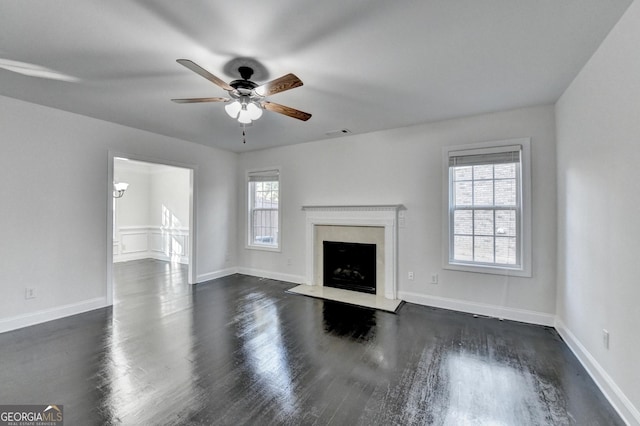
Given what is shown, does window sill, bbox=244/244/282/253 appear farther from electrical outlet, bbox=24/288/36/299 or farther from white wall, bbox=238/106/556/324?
electrical outlet, bbox=24/288/36/299

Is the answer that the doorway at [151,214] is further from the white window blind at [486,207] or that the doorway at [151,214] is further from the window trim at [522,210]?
the white window blind at [486,207]

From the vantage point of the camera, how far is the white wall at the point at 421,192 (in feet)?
10.8

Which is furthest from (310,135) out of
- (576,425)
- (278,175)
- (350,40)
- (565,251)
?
(576,425)

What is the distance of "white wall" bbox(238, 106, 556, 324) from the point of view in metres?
3.29

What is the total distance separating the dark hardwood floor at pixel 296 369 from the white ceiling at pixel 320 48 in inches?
103

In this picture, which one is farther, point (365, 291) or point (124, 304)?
point (365, 291)

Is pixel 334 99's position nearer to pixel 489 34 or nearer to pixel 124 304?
pixel 489 34

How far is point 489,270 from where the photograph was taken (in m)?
3.54

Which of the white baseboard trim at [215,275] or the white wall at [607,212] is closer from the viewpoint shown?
the white wall at [607,212]

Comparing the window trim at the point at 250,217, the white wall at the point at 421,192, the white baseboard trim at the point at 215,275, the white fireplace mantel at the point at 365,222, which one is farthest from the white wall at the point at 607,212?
the white baseboard trim at the point at 215,275

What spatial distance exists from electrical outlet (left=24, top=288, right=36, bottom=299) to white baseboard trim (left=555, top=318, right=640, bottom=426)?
18.5 feet

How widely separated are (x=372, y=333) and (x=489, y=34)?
2921mm

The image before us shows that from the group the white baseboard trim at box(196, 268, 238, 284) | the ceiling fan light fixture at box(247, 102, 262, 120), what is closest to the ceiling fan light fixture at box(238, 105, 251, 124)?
the ceiling fan light fixture at box(247, 102, 262, 120)

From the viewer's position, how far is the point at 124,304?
3.94 meters
